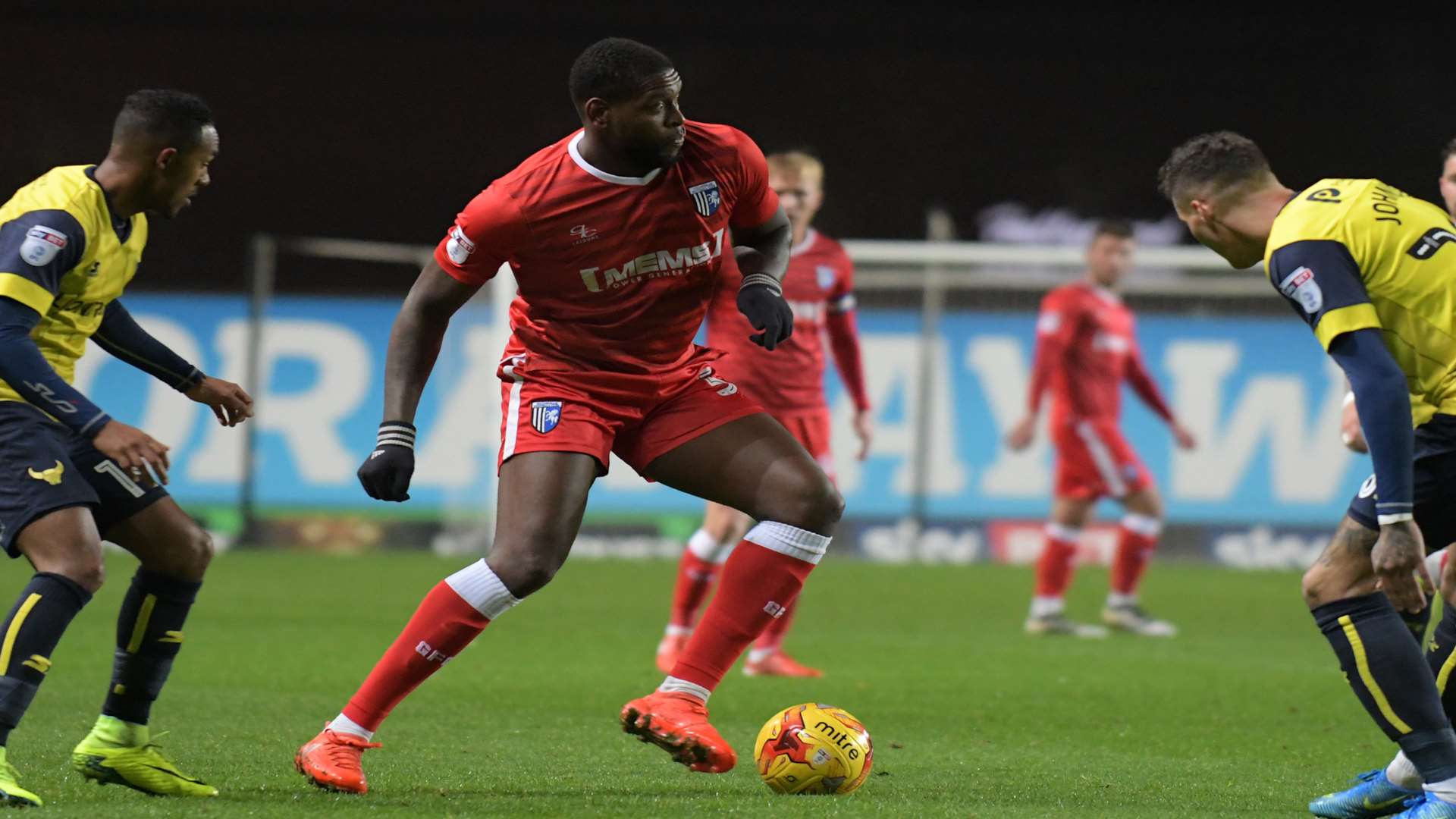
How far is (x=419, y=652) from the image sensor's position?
4539 mm

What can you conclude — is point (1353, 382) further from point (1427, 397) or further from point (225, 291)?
point (225, 291)

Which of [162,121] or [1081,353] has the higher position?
[162,121]

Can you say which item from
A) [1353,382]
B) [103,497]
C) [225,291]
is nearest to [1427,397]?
[1353,382]

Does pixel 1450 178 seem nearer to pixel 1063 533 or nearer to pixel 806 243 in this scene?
pixel 806 243

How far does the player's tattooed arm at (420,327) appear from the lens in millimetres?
4641

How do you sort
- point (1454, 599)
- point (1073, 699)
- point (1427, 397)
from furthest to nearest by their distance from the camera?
1. point (1073, 699)
2. point (1454, 599)
3. point (1427, 397)

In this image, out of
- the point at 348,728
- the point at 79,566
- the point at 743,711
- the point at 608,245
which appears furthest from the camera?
the point at 743,711

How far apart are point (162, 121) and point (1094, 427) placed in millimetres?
7229

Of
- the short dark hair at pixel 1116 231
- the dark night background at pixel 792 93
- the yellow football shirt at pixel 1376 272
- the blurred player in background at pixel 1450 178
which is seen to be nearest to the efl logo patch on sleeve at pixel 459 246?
the yellow football shirt at pixel 1376 272

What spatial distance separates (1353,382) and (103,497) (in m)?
2.94

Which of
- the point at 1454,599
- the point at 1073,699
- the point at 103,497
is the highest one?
the point at 103,497

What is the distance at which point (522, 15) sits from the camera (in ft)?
64.5

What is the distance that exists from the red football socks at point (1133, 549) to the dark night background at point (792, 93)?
9.23m

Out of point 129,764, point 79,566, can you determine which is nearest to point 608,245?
point 79,566
